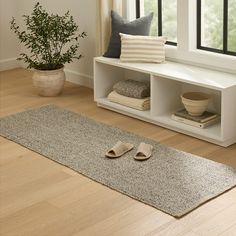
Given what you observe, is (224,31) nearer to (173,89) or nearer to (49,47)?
(173,89)

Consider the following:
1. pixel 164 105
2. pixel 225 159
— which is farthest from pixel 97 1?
pixel 225 159

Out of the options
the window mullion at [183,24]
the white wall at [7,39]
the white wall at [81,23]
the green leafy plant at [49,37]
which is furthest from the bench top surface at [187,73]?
the white wall at [7,39]

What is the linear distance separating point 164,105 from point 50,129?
0.84 meters

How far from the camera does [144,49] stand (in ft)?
14.1

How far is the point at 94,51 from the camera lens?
5.00 metres

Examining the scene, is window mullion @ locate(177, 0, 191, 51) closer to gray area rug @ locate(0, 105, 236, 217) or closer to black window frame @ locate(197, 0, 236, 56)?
black window frame @ locate(197, 0, 236, 56)

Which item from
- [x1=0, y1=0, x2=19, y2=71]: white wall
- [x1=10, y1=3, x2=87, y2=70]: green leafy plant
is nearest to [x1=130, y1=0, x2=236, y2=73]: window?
[x1=10, y1=3, x2=87, y2=70]: green leafy plant

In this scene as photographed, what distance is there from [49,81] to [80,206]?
2.00 meters

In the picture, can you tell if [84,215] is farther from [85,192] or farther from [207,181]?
[207,181]

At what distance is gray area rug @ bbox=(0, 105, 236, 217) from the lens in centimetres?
310

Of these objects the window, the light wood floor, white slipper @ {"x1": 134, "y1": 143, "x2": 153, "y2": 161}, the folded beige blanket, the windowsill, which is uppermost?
the window

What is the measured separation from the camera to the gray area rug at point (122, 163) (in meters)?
3.10

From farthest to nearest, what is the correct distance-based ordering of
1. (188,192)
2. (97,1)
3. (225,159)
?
1. (97,1)
2. (225,159)
3. (188,192)

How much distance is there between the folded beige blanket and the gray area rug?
0.30 metres
